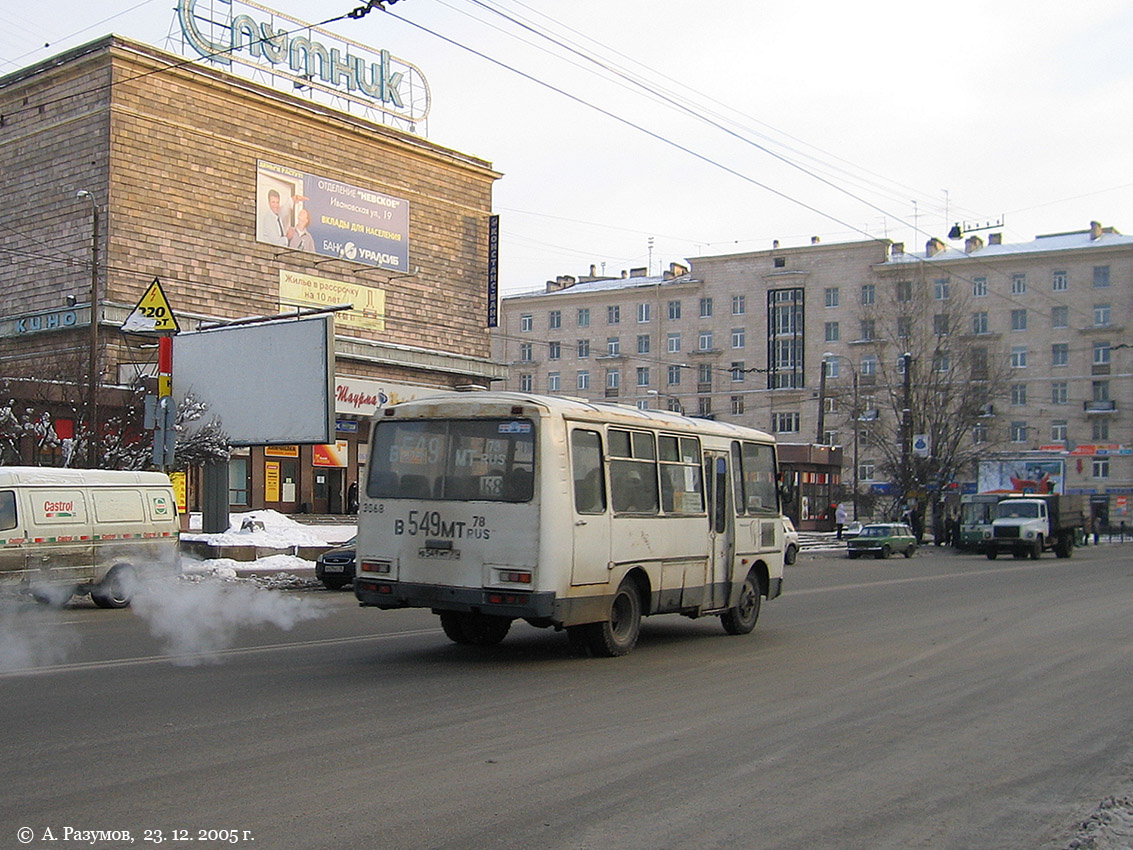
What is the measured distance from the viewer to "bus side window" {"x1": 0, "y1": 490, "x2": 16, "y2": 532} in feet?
55.2

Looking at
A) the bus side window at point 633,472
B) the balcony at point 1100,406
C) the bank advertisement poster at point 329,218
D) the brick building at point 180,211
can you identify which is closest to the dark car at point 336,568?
the bus side window at point 633,472

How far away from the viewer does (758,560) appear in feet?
49.9

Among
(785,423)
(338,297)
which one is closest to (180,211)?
(338,297)

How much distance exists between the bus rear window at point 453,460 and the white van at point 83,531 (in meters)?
7.51

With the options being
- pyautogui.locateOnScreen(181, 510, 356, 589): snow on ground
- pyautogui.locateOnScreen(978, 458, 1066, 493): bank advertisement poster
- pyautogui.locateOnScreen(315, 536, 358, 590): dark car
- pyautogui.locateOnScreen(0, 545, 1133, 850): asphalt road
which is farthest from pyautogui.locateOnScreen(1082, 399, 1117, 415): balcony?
pyautogui.locateOnScreen(0, 545, 1133, 850): asphalt road

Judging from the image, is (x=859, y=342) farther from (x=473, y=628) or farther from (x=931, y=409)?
(x=473, y=628)

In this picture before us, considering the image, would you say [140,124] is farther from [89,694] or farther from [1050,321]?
[1050,321]

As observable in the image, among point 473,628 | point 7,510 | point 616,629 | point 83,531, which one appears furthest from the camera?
point 83,531

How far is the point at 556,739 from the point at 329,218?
41.8 m

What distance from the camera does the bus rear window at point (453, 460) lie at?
450 inches

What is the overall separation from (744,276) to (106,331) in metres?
59.1

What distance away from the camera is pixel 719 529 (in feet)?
46.6

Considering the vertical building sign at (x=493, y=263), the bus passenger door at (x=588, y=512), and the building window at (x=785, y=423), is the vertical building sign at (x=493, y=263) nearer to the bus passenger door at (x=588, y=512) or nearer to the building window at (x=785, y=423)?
the building window at (x=785, y=423)

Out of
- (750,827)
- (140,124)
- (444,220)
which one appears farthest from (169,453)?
(444,220)
